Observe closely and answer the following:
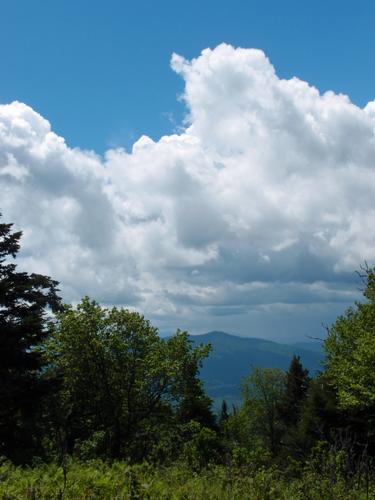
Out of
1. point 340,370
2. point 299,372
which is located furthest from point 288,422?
point 340,370

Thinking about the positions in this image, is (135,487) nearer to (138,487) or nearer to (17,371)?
(138,487)

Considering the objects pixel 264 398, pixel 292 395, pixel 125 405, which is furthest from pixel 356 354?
pixel 264 398

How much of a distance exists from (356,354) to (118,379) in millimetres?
14312

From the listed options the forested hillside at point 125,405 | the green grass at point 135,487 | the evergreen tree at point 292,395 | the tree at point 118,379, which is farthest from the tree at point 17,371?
the evergreen tree at point 292,395

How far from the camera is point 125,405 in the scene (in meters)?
29.5

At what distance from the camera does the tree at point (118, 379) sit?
1109 inches

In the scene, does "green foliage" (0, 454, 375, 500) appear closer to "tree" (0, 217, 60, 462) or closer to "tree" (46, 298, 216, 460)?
"tree" (0, 217, 60, 462)

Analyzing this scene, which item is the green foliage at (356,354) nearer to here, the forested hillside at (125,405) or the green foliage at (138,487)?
the forested hillside at (125,405)

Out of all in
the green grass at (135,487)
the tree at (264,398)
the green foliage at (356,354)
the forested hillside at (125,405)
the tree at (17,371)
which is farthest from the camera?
the tree at (264,398)

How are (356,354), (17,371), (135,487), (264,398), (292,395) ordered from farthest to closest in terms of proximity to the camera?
(264,398)
(292,395)
(356,354)
(17,371)
(135,487)

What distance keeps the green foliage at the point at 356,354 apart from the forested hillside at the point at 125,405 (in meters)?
0.11

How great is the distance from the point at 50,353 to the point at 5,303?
27.6ft

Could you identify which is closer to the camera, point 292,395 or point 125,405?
point 125,405

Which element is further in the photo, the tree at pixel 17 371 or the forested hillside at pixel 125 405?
the tree at pixel 17 371
